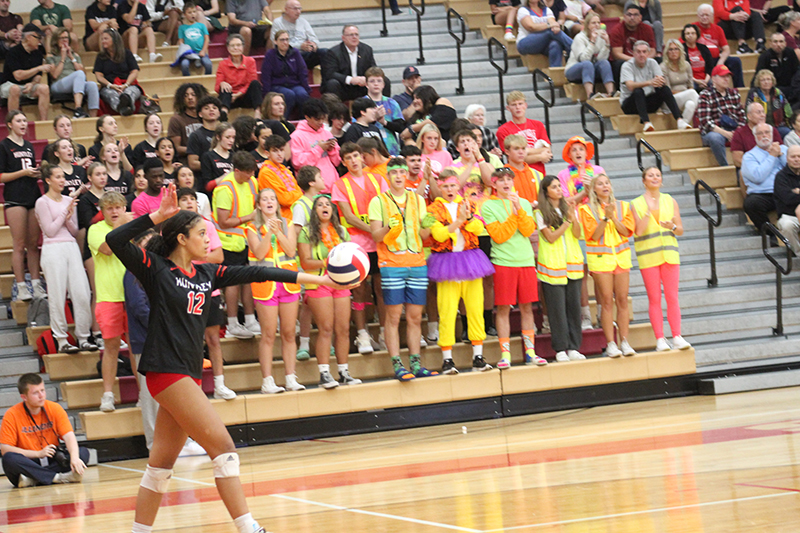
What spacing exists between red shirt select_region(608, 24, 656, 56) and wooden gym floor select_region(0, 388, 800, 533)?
652cm

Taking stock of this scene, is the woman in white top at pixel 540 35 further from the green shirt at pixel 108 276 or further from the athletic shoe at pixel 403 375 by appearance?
the green shirt at pixel 108 276

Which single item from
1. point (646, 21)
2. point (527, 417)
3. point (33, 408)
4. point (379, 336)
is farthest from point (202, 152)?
point (646, 21)

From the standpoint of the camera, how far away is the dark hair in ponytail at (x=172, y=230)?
509 centimetres

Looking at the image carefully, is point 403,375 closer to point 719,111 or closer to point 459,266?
point 459,266

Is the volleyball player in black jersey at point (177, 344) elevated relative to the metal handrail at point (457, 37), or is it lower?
lower

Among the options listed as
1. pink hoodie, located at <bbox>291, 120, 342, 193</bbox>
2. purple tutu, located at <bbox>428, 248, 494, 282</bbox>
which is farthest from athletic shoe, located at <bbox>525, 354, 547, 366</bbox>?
pink hoodie, located at <bbox>291, 120, 342, 193</bbox>

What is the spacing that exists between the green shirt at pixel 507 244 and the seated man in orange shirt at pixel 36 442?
437 cm

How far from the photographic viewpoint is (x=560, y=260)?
31.6 feet

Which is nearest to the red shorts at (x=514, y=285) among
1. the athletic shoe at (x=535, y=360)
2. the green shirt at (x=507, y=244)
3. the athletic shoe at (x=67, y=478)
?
the green shirt at (x=507, y=244)

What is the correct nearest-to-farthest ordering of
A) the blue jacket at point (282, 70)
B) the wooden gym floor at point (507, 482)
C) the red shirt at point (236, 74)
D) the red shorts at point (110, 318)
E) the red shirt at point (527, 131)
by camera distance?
the wooden gym floor at point (507, 482), the red shorts at point (110, 318), the red shirt at point (527, 131), the blue jacket at point (282, 70), the red shirt at point (236, 74)

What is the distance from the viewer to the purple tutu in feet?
30.4

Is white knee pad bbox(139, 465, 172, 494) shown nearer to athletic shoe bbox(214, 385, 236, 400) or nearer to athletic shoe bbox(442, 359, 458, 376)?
athletic shoe bbox(214, 385, 236, 400)

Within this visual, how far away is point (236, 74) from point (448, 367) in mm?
5126

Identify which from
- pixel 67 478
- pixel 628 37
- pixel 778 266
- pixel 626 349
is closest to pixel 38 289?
pixel 67 478
